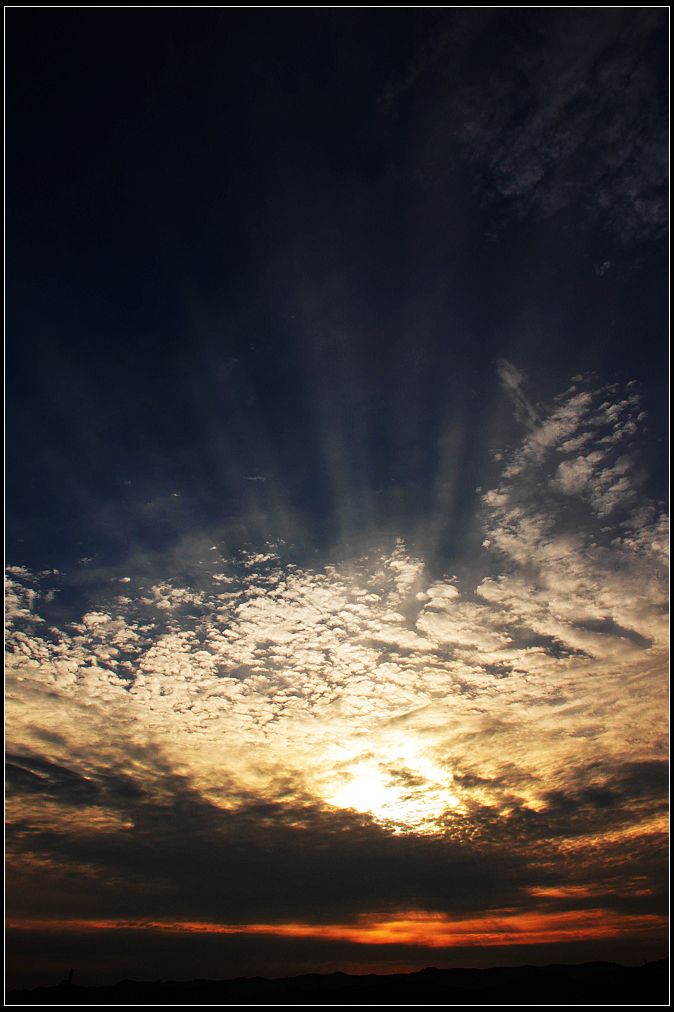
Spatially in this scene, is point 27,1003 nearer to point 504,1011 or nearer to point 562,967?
point 504,1011

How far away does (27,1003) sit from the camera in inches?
3617

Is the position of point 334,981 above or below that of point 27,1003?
below

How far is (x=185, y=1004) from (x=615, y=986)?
253ft

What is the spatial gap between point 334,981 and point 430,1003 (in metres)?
56.5

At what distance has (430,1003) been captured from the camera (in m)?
79.7

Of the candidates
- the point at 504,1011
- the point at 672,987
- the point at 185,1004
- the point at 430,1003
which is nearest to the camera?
the point at 672,987

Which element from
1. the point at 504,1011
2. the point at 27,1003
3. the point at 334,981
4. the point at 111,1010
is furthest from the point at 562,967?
the point at 27,1003

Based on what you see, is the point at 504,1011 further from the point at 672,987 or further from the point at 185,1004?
the point at 185,1004

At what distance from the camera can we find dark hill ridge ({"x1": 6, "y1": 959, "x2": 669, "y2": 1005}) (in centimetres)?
7075

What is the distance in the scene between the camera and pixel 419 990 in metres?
91.4

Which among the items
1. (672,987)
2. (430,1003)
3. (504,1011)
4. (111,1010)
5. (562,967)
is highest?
(672,987)

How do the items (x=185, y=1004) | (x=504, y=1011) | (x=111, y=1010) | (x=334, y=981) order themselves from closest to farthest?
(x=504, y=1011), (x=111, y=1010), (x=185, y=1004), (x=334, y=981)

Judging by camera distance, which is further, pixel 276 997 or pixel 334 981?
pixel 334 981

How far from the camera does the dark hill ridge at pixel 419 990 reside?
70.8 meters
